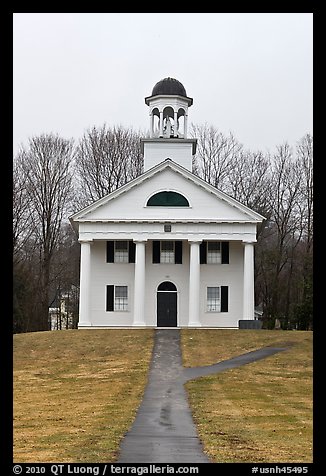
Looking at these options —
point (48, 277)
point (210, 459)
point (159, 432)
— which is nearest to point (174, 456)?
point (210, 459)

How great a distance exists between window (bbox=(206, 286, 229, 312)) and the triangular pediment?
4.38 metres

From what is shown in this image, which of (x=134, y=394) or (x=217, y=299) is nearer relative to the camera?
(x=134, y=394)

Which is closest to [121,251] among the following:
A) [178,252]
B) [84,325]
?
[178,252]

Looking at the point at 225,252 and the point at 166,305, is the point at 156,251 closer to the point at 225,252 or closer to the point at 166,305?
the point at 166,305

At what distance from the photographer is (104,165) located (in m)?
68.8

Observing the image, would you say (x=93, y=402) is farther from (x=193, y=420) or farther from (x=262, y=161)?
(x=262, y=161)

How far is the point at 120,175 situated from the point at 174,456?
56.2m

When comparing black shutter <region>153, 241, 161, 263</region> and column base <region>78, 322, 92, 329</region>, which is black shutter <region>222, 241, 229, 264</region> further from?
column base <region>78, 322, 92, 329</region>

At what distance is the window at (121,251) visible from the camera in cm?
4778

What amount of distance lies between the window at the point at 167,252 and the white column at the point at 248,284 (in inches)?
181

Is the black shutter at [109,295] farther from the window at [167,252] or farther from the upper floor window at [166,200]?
the upper floor window at [166,200]

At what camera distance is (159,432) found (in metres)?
16.5

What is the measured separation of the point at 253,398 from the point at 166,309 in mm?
23339

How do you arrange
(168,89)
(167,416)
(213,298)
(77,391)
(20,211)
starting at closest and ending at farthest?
(167,416), (77,391), (213,298), (168,89), (20,211)
